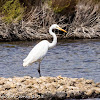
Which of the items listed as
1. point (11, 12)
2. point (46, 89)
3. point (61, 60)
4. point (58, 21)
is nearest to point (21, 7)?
point (11, 12)

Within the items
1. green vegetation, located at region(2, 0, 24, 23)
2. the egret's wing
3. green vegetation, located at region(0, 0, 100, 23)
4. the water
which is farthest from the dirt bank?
the egret's wing

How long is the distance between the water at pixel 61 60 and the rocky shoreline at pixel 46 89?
→ 239cm

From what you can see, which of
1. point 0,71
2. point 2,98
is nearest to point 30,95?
point 2,98

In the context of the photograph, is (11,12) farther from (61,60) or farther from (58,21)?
(61,60)

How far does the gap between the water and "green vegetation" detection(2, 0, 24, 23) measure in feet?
5.67

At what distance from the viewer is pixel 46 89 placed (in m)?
9.84

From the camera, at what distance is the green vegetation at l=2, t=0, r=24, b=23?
2358 centimetres

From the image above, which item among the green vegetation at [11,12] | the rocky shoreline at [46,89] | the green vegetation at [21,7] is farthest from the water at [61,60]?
the rocky shoreline at [46,89]

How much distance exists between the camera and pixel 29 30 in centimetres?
2456

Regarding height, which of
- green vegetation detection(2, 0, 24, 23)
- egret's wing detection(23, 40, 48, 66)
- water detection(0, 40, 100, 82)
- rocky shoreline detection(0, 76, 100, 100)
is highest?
green vegetation detection(2, 0, 24, 23)

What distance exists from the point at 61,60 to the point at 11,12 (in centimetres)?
737

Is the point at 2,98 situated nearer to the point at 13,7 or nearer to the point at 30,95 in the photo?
the point at 30,95

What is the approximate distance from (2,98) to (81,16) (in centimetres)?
1762

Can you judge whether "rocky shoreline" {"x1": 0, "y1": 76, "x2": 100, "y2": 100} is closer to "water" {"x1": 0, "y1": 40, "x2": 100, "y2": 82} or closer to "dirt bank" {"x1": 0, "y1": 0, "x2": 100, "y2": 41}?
"water" {"x1": 0, "y1": 40, "x2": 100, "y2": 82}
